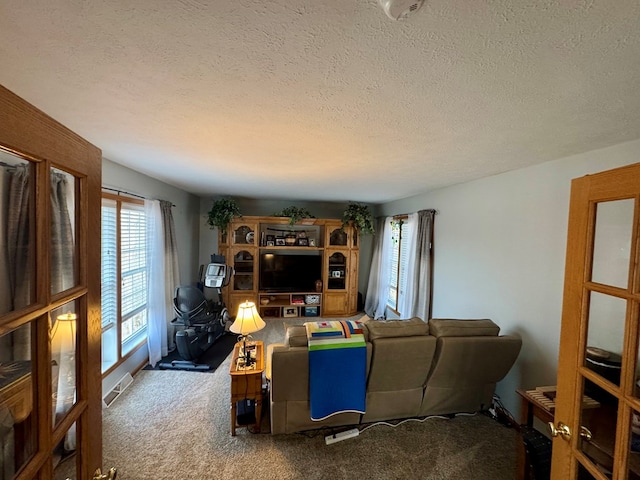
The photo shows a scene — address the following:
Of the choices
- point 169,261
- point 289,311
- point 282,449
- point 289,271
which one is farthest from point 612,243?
point 289,311

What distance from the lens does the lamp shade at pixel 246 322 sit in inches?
96.2

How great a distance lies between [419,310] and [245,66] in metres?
3.64

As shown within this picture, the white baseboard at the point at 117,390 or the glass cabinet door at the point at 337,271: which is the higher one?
the glass cabinet door at the point at 337,271

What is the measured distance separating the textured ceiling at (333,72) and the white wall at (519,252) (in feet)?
1.09

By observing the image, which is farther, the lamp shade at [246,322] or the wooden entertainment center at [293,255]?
the wooden entertainment center at [293,255]

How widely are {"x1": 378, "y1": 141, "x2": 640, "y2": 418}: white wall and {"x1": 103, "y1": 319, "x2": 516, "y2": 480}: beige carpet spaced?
0.64 m

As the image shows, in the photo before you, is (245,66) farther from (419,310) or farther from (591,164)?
(419,310)

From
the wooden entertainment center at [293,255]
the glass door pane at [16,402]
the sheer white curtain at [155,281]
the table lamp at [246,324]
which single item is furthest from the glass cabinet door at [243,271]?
the glass door pane at [16,402]

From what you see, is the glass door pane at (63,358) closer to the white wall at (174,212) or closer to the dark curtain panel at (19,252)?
the dark curtain panel at (19,252)

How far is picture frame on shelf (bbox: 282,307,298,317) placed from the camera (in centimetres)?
518

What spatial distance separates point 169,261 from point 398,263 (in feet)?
11.9

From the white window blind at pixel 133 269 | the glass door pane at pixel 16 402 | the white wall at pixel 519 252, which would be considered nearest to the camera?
the glass door pane at pixel 16 402

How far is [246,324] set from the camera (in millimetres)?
2465

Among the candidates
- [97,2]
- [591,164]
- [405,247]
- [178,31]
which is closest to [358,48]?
[178,31]
